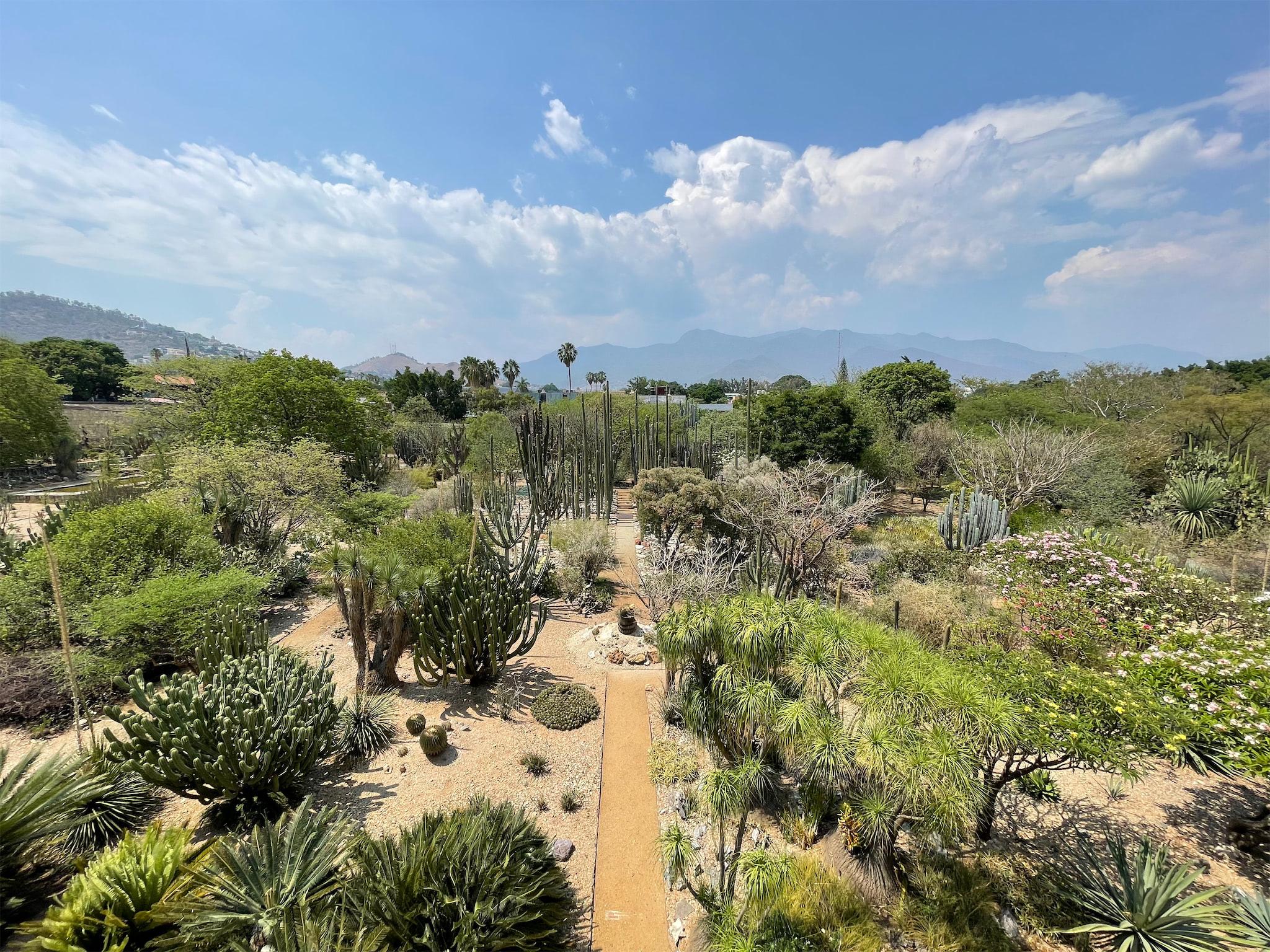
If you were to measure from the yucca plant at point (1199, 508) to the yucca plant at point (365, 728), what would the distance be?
18.3m

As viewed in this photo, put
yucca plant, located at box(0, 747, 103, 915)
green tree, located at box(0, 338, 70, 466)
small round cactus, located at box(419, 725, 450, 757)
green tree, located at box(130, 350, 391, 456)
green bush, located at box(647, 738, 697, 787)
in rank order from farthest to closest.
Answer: green tree, located at box(0, 338, 70, 466) < green tree, located at box(130, 350, 391, 456) < small round cactus, located at box(419, 725, 450, 757) < green bush, located at box(647, 738, 697, 787) < yucca plant, located at box(0, 747, 103, 915)

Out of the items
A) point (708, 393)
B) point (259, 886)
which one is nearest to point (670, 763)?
point (259, 886)

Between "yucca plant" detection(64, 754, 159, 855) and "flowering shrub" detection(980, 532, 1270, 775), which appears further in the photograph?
"yucca plant" detection(64, 754, 159, 855)

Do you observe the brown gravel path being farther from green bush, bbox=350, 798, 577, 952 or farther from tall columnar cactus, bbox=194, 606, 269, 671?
tall columnar cactus, bbox=194, 606, 269, 671

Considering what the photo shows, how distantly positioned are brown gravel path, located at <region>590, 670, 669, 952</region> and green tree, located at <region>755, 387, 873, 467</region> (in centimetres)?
1412

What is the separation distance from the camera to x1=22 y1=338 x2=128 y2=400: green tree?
122ft

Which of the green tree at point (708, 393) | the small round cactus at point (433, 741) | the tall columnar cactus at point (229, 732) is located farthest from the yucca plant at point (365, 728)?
the green tree at point (708, 393)

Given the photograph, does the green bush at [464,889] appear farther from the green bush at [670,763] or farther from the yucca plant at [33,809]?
the yucca plant at [33,809]

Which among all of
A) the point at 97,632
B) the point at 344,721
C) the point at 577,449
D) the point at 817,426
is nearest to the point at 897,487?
the point at 817,426

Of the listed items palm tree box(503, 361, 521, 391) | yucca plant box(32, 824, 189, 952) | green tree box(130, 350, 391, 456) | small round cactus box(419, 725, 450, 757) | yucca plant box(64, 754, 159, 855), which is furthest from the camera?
palm tree box(503, 361, 521, 391)

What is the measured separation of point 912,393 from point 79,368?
59831mm

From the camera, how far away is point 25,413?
21.0 m

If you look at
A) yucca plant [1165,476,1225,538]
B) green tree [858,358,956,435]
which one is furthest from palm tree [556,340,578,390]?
yucca plant [1165,476,1225,538]

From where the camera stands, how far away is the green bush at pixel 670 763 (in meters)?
5.79
